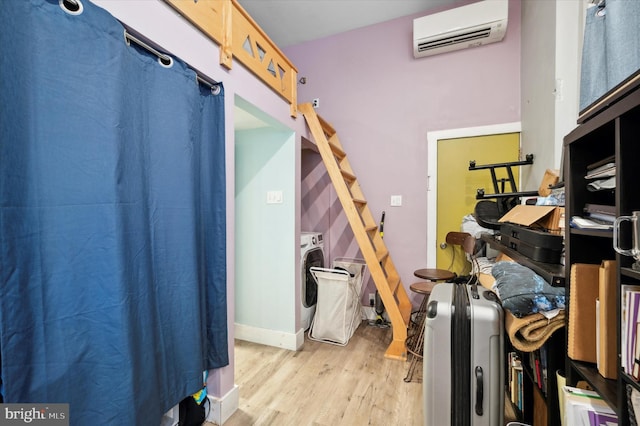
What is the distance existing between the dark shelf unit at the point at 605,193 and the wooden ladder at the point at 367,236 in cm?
141

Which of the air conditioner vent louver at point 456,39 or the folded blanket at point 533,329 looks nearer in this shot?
the folded blanket at point 533,329

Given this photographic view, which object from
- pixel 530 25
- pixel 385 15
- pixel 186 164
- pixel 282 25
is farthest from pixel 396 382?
pixel 282 25

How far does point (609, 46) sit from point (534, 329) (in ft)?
4.36

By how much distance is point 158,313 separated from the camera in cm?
115

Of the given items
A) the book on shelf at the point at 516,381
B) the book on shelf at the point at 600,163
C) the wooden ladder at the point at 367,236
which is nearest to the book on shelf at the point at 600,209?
the book on shelf at the point at 600,163

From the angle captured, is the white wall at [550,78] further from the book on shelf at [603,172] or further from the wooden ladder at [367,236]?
the wooden ladder at [367,236]

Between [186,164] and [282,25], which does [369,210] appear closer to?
[186,164]

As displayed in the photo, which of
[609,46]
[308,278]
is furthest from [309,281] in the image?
[609,46]

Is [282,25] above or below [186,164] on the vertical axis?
above

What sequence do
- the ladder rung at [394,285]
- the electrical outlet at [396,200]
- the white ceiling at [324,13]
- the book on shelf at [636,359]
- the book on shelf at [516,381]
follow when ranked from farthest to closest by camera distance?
the electrical outlet at [396,200] < the white ceiling at [324,13] < the ladder rung at [394,285] < the book on shelf at [516,381] < the book on shelf at [636,359]

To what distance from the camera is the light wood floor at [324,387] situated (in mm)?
1519

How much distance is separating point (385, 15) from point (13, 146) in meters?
3.30

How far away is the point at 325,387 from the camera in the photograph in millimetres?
1785

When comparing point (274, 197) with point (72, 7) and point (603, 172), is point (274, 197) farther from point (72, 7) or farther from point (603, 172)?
point (603, 172)
